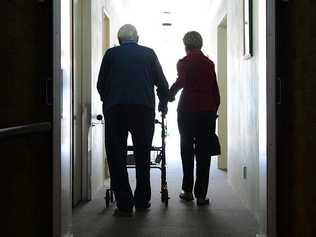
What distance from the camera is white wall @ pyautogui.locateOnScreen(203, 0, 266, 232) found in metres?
2.56

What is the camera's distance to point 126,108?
155 inches

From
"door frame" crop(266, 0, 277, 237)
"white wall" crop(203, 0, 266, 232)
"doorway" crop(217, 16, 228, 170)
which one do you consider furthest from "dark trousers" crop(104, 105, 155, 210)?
"doorway" crop(217, 16, 228, 170)

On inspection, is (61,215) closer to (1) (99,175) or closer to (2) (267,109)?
(2) (267,109)

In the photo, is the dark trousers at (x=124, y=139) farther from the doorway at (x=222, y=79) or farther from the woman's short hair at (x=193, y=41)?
the doorway at (x=222, y=79)

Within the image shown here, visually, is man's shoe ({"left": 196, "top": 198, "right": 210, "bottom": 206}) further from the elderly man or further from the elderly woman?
the elderly man

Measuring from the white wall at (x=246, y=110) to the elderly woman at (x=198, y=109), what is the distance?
0.98 feet

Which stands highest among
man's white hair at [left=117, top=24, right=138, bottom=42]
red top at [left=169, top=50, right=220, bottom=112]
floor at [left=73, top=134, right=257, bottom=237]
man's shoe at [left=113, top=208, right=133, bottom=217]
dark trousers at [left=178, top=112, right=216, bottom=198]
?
man's white hair at [left=117, top=24, right=138, bottom=42]

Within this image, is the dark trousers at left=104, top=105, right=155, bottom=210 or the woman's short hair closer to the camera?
the dark trousers at left=104, top=105, right=155, bottom=210

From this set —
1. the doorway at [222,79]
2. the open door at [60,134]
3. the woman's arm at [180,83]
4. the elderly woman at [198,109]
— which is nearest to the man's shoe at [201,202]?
the elderly woman at [198,109]

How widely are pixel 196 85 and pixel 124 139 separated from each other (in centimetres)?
90

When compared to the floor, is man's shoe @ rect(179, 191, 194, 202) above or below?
above

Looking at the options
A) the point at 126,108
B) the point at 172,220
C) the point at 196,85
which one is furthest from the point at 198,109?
the point at 172,220
